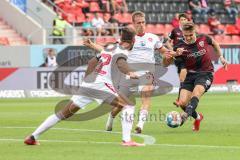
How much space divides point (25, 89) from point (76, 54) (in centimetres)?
378

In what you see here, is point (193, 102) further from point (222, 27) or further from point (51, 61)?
point (222, 27)

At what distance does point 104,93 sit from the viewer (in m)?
14.1

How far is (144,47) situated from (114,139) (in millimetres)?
3263

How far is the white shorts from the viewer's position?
13.9m

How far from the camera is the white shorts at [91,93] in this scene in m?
13.9

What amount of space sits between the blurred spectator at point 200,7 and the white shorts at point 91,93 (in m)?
29.7

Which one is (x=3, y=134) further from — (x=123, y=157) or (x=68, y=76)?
(x=68, y=76)

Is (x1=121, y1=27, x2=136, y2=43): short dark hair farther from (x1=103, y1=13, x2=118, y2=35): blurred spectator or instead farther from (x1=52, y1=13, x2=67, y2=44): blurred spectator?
(x1=103, y1=13, x2=118, y2=35): blurred spectator

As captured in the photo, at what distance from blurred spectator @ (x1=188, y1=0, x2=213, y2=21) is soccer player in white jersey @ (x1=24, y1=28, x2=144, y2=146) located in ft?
96.9

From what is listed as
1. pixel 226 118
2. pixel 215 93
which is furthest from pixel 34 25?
pixel 226 118

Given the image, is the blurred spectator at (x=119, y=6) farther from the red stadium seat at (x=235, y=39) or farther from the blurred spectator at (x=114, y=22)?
the red stadium seat at (x=235, y=39)

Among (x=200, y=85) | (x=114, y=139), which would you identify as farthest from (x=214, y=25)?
(x=114, y=139)

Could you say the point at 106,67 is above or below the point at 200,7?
below

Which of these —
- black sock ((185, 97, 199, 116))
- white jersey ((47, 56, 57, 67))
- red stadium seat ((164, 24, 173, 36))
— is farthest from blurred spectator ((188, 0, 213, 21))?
black sock ((185, 97, 199, 116))
